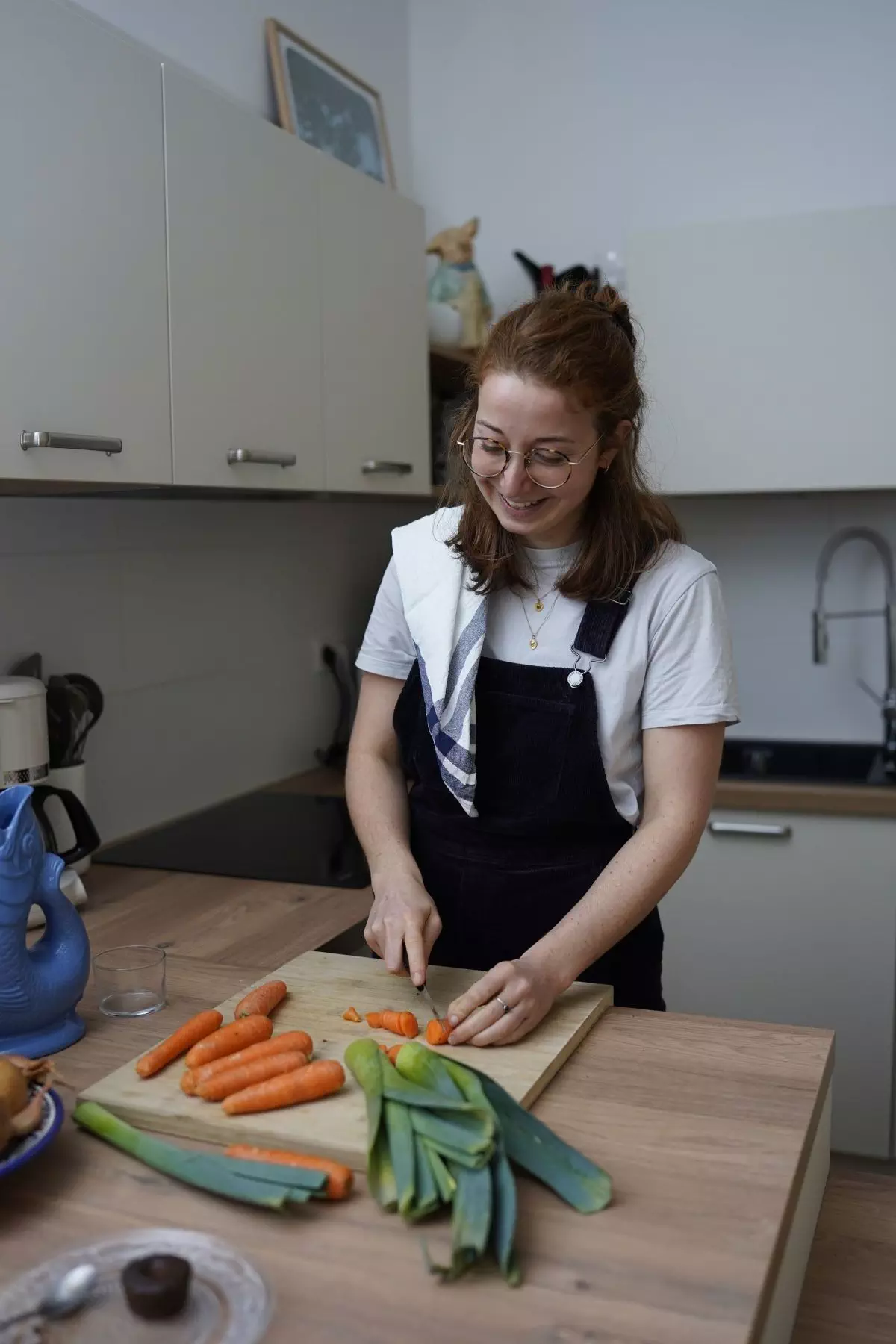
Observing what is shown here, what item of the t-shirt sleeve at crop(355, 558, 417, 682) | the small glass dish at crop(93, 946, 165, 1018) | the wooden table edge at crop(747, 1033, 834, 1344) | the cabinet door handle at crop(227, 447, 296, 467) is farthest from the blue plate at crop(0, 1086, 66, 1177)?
the cabinet door handle at crop(227, 447, 296, 467)

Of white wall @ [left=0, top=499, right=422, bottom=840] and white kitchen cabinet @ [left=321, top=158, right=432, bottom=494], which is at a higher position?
white kitchen cabinet @ [left=321, top=158, right=432, bottom=494]

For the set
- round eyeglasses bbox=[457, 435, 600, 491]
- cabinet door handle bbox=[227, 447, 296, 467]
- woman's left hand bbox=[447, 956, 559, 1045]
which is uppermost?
cabinet door handle bbox=[227, 447, 296, 467]

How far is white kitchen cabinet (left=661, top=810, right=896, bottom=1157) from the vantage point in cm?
238

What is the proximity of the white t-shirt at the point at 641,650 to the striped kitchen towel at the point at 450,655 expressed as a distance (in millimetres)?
42

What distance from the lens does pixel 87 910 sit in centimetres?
176

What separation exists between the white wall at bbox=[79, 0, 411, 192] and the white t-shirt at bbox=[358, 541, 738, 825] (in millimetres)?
1288

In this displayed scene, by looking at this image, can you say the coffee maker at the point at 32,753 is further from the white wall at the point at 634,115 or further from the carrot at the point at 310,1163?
the white wall at the point at 634,115

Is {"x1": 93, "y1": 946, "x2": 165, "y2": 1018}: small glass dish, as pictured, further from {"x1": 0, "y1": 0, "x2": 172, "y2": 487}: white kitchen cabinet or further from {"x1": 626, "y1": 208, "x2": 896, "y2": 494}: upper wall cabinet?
{"x1": 626, "y1": 208, "x2": 896, "y2": 494}: upper wall cabinet

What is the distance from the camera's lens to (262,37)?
2479mm

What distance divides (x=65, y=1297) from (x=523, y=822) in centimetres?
77

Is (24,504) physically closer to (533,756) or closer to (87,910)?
(87,910)

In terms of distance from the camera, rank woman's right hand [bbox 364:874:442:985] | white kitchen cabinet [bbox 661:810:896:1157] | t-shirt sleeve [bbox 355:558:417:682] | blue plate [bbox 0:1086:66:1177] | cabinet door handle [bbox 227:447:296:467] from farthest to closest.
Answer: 1. white kitchen cabinet [bbox 661:810:896:1157]
2. cabinet door handle [bbox 227:447:296:467]
3. t-shirt sleeve [bbox 355:558:417:682]
4. woman's right hand [bbox 364:874:442:985]
5. blue plate [bbox 0:1086:66:1177]

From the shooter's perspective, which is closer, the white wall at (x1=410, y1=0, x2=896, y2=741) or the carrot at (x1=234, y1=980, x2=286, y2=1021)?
the carrot at (x1=234, y1=980, x2=286, y2=1021)

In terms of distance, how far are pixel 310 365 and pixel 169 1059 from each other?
50.5 inches
